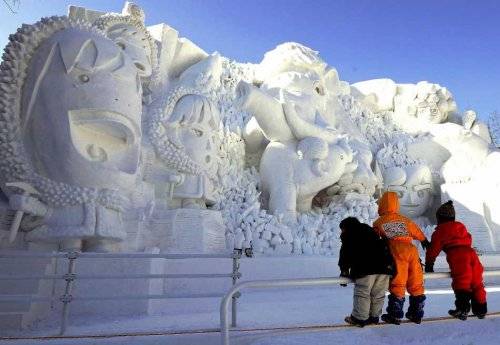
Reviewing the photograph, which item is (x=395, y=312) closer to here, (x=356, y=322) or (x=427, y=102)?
(x=356, y=322)

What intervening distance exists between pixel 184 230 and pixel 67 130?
185 centimetres

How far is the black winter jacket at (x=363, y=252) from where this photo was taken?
2.60 m

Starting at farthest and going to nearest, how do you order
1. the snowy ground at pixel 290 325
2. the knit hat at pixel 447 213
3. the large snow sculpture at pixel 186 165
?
the large snow sculpture at pixel 186 165 < the knit hat at pixel 447 213 < the snowy ground at pixel 290 325

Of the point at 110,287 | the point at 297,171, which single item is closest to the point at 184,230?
the point at 110,287

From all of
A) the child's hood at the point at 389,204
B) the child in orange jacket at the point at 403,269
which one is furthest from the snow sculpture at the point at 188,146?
the child in orange jacket at the point at 403,269

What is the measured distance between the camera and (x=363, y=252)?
2.63 metres

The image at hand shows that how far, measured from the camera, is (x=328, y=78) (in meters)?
9.97

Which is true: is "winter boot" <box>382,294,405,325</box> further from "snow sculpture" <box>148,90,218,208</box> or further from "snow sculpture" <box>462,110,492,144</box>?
"snow sculpture" <box>462,110,492,144</box>

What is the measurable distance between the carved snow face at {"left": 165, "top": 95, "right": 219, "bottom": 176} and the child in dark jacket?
357 centimetres

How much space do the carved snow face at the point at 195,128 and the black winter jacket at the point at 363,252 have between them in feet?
11.7

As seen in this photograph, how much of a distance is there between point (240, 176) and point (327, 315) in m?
4.14

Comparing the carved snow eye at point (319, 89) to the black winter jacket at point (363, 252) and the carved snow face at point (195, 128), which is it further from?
the black winter jacket at point (363, 252)

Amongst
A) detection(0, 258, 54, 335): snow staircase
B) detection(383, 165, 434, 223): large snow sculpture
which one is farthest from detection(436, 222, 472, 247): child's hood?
detection(383, 165, 434, 223): large snow sculpture

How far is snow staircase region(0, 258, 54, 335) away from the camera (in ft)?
11.2
